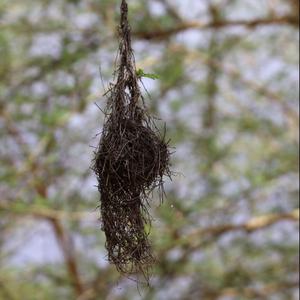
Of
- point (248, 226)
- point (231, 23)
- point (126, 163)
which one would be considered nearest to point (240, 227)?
point (248, 226)

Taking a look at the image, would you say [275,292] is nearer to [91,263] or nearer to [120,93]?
[91,263]

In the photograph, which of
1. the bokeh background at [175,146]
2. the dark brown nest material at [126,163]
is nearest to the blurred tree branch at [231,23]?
the bokeh background at [175,146]

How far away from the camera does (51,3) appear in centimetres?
561

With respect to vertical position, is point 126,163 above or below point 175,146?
below

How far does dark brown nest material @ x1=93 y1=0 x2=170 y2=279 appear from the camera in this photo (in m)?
2.01

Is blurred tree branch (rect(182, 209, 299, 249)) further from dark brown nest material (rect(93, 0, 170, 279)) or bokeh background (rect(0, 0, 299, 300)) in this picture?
dark brown nest material (rect(93, 0, 170, 279))

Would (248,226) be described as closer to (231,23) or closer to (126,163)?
(231,23)

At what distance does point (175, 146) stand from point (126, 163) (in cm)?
275

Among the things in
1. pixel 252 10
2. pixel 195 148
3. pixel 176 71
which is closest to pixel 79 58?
pixel 176 71

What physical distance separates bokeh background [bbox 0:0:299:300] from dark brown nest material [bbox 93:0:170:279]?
5.94 ft

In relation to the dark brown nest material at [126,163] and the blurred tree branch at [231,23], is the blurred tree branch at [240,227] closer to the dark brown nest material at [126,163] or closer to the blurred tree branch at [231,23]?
the blurred tree branch at [231,23]

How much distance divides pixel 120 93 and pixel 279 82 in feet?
15.7

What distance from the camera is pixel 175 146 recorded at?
15.6ft

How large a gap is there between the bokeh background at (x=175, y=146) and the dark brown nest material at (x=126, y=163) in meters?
1.81
